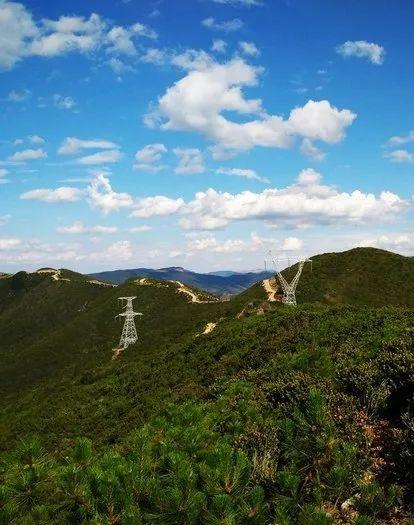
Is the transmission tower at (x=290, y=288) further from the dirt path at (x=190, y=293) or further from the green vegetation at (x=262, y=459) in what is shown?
the green vegetation at (x=262, y=459)

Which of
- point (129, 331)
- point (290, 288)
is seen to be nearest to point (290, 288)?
point (290, 288)

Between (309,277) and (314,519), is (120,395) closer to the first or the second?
(314,519)

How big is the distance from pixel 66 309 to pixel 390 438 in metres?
153

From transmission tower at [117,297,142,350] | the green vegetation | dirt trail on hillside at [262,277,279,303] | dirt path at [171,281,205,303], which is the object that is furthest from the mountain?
the green vegetation

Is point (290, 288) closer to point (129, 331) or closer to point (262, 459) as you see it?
point (129, 331)

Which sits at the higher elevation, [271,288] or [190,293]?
[271,288]

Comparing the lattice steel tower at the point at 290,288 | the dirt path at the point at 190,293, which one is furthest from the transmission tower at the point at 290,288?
the dirt path at the point at 190,293

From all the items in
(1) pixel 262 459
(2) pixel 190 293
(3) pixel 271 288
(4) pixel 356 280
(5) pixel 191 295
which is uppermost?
(1) pixel 262 459

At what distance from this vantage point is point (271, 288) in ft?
352

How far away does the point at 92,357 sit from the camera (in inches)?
3516

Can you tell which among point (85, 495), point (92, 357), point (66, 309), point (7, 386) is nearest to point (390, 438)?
point (85, 495)

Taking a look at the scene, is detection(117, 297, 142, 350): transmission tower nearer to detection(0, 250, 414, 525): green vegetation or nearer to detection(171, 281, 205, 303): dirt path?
detection(171, 281, 205, 303): dirt path

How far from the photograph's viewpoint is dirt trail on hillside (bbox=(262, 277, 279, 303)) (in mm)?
95562

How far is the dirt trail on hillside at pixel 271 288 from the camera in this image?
314 feet
